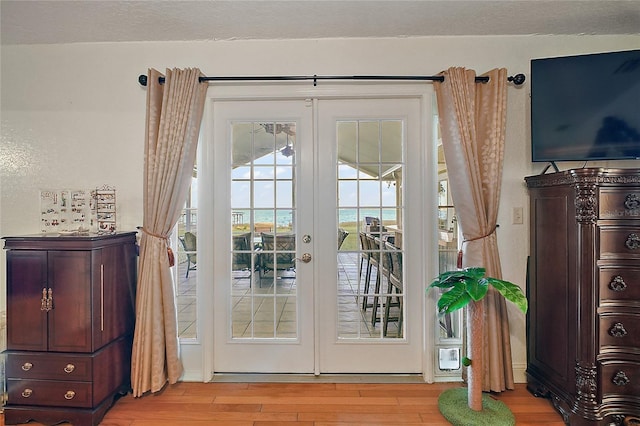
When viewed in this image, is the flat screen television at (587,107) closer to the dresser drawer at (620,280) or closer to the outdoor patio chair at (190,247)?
the dresser drawer at (620,280)

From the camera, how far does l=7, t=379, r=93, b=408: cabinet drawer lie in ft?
6.16

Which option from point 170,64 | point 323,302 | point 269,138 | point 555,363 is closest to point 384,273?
point 323,302

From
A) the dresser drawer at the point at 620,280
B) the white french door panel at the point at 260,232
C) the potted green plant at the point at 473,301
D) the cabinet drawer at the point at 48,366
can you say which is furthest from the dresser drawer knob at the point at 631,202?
the cabinet drawer at the point at 48,366

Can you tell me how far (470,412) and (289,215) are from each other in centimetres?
169

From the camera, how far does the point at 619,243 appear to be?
1762 mm

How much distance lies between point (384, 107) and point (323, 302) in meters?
1.52

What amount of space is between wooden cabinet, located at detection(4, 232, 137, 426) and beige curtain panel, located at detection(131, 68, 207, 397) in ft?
1.01

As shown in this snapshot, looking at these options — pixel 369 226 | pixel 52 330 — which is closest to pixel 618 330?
pixel 369 226

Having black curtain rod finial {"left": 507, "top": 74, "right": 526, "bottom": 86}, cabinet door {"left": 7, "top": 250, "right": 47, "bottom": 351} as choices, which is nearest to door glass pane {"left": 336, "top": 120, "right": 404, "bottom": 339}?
black curtain rod finial {"left": 507, "top": 74, "right": 526, "bottom": 86}

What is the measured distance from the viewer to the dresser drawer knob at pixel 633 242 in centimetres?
175

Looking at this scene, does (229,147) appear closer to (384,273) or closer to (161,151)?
(161,151)

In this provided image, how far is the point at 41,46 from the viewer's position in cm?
240

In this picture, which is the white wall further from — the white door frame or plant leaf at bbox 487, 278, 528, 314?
plant leaf at bbox 487, 278, 528, 314

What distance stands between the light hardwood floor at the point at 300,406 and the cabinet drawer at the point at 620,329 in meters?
0.59
